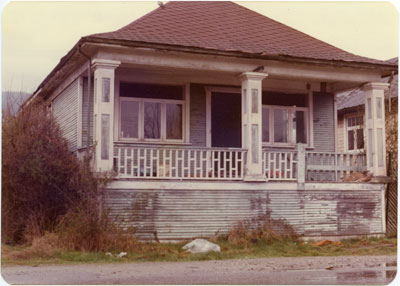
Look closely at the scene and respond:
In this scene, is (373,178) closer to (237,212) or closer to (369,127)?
(369,127)

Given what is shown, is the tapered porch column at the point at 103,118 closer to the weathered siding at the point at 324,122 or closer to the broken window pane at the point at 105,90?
the broken window pane at the point at 105,90

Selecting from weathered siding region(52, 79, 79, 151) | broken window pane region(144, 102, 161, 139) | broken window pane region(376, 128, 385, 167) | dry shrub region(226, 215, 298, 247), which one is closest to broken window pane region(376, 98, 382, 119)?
broken window pane region(376, 128, 385, 167)

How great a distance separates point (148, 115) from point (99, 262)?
21.6 feet

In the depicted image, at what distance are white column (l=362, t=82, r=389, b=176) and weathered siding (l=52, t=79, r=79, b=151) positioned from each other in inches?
314

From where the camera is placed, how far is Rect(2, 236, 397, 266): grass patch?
479 inches

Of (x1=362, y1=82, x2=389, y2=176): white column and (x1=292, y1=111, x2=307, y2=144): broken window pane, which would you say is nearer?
(x1=362, y1=82, x2=389, y2=176): white column

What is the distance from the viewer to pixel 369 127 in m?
17.4

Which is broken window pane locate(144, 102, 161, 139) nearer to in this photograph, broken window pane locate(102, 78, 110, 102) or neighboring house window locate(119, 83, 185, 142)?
neighboring house window locate(119, 83, 185, 142)

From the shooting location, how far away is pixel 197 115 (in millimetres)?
18297

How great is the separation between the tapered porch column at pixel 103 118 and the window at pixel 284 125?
5.99 meters

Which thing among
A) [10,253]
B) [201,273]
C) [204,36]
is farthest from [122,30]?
[201,273]

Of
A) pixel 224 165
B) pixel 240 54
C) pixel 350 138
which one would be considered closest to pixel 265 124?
pixel 240 54

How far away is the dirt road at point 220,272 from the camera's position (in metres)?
9.75

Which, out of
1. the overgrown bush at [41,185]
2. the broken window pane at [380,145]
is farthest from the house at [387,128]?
the overgrown bush at [41,185]
